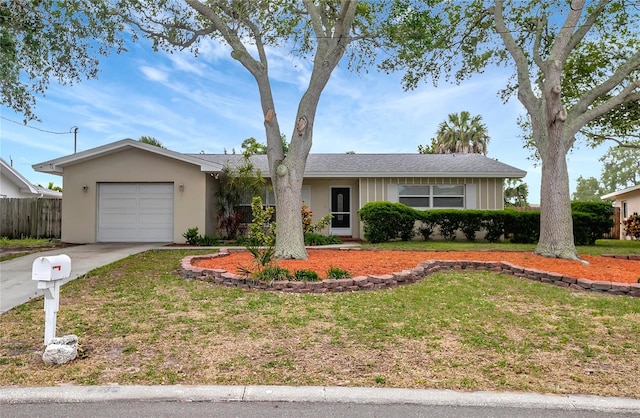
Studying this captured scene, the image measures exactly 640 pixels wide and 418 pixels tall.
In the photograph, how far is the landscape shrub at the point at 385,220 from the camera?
1445 centimetres

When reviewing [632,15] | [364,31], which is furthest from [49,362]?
[632,15]

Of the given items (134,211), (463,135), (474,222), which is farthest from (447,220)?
(463,135)

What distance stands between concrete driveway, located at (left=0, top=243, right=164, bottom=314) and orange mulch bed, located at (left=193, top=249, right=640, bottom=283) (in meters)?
2.48

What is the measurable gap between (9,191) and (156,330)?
23.0m

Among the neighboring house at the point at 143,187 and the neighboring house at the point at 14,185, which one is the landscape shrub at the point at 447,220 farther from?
the neighboring house at the point at 14,185

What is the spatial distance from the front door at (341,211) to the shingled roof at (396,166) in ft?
3.59

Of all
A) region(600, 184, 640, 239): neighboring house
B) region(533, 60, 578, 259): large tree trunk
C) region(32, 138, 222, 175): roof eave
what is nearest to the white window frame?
region(533, 60, 578, 259): large tree trunk

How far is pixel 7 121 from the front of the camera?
37.3ft

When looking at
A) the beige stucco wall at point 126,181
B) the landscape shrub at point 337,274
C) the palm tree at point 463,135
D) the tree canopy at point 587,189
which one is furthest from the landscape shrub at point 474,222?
the tree canopy at point 587,189

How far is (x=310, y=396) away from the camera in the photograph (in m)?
3.03

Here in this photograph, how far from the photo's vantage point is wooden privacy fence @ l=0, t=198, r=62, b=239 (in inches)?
667

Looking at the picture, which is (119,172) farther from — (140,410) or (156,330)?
(140,410)

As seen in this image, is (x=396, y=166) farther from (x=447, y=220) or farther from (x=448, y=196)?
(x=447, y=220)

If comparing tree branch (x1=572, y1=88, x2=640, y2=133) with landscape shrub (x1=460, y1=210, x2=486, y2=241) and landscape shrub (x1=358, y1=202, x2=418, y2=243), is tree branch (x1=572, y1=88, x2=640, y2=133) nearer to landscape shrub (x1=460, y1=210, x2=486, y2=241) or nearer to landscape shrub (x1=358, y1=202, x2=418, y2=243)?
landscape shrub (x1=460, y1=210, x2=486, y2=241)
